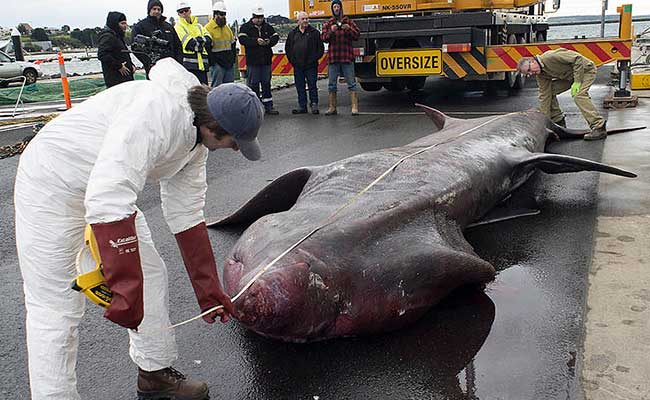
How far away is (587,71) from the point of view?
8336 mm

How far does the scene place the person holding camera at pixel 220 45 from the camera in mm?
11180

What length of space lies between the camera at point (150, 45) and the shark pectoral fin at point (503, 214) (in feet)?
22.4

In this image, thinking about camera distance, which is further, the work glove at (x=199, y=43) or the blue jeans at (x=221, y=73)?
the blue jeans at (x=221, y=73)

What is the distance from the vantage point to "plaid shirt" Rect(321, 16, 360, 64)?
11430mm

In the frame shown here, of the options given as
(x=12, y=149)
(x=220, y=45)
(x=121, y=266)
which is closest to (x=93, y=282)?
(x=121, y=266)

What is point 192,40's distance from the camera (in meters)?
10.7

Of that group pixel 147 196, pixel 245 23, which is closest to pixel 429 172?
pixel 147 196

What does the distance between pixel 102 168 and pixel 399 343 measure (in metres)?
1.89

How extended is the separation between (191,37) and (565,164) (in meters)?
7.05

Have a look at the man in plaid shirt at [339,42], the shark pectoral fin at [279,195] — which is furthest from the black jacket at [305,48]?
the shark pectoral fin at [279,195]

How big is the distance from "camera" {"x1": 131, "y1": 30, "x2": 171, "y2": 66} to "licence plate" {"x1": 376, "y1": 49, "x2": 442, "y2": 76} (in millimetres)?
4131

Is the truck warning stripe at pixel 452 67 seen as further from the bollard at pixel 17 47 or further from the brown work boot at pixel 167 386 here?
the bollard at pixel 17 47

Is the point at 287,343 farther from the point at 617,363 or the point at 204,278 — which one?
the point at 617,363

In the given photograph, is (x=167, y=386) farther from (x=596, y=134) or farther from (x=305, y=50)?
(x=305, y=50)
